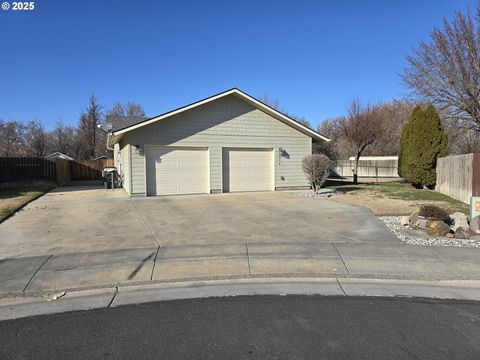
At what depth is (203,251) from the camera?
6.46 meters

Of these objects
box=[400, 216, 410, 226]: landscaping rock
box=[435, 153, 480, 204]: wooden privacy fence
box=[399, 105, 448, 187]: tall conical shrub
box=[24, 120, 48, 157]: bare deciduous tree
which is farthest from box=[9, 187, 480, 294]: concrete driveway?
box=[24, 120, 48, 157]: bare deciduous tree

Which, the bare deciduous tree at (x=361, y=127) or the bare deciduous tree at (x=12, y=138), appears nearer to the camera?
the bare deciduous tree at (x=361, y=127)

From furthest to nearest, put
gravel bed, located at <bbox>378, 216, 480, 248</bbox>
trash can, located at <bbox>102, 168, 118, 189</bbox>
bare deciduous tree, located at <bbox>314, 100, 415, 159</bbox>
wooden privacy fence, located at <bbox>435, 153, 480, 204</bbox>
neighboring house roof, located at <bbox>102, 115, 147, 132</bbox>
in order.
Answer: bare deciduous tree, located at <bbox>314, 100, 415, 159</bbox> → neighboring house roof, located at <bbox>102, 115, 147, 132</bbox> → trash can, located at <bbox>102, 168, 118, 189</bbox> → wooden privacy fence, located at <bbox>435, 153, 480, 204</bbox> → gravel bed, located at <bbox>378, 216, 480, 248</bbox>

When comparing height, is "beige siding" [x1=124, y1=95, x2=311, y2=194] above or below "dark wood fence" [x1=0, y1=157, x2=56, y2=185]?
above

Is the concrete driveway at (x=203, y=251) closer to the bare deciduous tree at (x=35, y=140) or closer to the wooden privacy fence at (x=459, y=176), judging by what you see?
the wooden privacy fence at (x=459, y=176)

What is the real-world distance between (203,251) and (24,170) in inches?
723

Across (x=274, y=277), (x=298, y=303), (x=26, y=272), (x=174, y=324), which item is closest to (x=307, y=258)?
(x=274, y=277)

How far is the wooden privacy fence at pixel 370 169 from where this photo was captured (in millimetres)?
38500

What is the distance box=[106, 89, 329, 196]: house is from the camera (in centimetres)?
1568

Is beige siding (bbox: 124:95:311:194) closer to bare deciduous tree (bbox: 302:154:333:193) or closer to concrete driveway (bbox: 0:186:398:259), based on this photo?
bare deciduous tree (bbox: 302:154:333:193)

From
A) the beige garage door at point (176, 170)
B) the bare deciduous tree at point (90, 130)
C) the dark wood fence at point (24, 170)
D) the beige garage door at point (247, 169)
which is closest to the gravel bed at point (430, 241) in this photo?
the beige garage door at point (247, 169)

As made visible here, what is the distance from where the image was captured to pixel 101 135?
53500mm

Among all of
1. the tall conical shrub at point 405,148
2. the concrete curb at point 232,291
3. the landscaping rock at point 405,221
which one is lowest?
the concrete curb at point 232,291

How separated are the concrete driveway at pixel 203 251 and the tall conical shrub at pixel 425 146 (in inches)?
435
